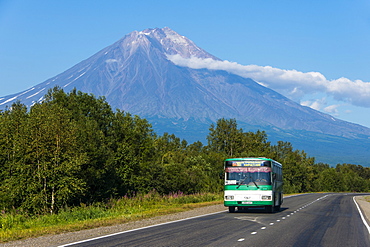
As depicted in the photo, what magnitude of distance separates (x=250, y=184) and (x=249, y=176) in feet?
1.62

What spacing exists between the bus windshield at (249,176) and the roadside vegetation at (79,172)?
92 centimetres

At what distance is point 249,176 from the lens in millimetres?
24641

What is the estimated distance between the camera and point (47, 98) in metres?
65.9

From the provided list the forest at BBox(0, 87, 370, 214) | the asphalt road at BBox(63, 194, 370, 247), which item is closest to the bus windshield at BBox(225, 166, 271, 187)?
the forest at BBox(0, 87, 370, 214)

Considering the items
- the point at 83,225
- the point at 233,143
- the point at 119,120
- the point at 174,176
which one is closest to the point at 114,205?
the point at 83,225

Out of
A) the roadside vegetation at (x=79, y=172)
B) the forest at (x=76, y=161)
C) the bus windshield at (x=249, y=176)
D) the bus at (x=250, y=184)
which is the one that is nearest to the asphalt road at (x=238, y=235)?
the roadside vegetation at (x=79, y=172)

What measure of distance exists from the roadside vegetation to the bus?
104 centimetres

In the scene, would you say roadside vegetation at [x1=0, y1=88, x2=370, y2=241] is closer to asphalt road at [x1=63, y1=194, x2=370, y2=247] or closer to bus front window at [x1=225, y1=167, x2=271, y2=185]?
bus front window at [x1=225, y1=167, x2=271, y2=185]

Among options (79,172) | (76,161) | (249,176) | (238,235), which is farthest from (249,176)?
(79,172)

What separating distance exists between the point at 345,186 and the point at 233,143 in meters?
52.8

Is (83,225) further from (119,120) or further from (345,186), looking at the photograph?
(345,186)

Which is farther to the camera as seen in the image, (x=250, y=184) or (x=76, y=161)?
(x=76, y=161)

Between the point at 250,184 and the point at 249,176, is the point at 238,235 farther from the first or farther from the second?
the point at 249,176

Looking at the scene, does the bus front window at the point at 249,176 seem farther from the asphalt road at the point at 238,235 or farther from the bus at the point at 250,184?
the asphalt road at the point at 238,235
